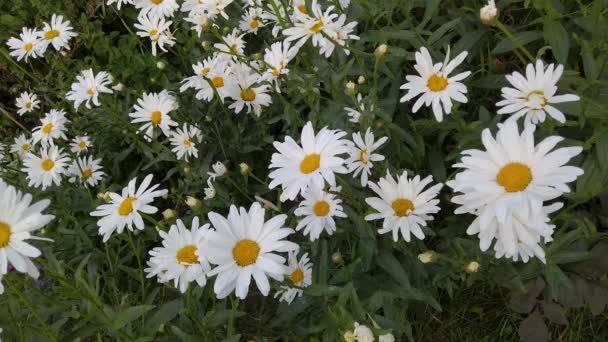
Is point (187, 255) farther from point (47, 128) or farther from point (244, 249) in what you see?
point (47, 128)

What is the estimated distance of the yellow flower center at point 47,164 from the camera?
3459 millimetres

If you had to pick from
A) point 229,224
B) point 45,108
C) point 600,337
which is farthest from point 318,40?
point 45,108

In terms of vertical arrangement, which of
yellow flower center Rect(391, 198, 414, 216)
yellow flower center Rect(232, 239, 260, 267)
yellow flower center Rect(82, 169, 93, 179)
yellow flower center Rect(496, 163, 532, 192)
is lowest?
yellow flower center Rect(232, 239, 260, 267)

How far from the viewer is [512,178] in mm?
1683

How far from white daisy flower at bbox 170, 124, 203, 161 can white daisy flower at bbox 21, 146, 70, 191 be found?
2.49 feet

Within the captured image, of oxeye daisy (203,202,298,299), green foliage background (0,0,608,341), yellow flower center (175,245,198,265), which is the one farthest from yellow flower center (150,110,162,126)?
oxeye daisy (203,202,298,299)

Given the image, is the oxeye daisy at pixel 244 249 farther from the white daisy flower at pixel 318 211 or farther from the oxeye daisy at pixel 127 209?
the oxeye daisy at pixel 127 209

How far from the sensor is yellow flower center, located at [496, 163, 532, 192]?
167cm

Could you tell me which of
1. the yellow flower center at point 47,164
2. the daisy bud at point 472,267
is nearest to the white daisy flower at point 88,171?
the yellow flower center at point 47,164

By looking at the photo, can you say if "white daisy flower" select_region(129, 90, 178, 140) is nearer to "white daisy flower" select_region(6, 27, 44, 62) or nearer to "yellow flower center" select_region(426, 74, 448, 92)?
"white daisy flower" select_region(6, 27, 44, 62)

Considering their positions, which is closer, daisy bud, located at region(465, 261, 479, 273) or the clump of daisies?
the clump of daisies

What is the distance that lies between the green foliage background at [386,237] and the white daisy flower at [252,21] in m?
0.20

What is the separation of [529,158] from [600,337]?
1.33 m

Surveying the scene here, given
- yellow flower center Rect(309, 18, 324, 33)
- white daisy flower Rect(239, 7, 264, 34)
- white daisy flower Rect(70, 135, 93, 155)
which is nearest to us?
yellow flower center Rect(309, 18, 324, 33)
